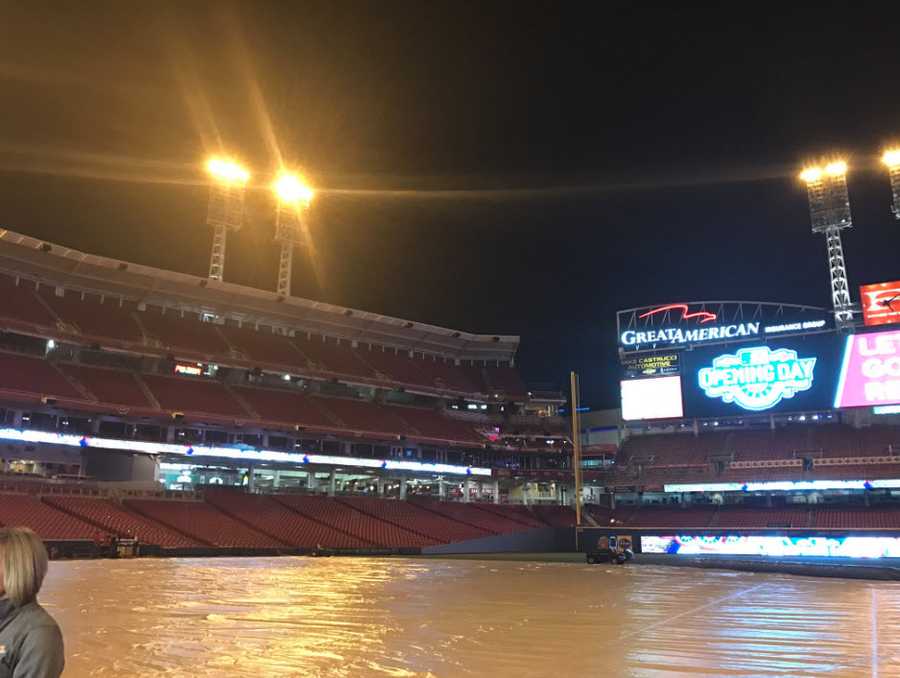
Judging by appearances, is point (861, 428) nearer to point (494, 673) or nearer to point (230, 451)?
point (230, 451)

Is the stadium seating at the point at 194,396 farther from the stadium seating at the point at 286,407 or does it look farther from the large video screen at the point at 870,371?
the large video screen at the point at 870,371

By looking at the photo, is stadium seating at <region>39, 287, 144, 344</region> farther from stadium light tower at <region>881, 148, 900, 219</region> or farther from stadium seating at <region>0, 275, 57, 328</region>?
stadium light tower at <region>881, 148, 900, 219</region>

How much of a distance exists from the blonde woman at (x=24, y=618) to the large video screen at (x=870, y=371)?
54.1m

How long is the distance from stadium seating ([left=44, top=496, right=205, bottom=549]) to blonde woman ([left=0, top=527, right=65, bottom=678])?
37216 millimetres

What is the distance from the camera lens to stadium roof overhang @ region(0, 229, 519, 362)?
49.2m

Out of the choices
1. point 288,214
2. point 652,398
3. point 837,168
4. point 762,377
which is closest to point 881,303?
point 762,377

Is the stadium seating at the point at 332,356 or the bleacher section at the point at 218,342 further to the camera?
the stadium seating at the point at 332,356

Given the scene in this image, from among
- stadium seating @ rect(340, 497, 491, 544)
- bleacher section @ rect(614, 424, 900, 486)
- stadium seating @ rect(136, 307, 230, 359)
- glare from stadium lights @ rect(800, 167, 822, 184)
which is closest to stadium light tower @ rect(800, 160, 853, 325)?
glare from stadium lights @ rect(800, 167, 822, 184)

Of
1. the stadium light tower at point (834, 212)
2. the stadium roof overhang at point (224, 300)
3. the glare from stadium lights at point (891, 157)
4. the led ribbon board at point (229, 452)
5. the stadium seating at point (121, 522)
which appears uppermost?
the glare from stadium lights at point (891, 157)

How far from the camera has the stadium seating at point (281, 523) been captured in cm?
4356

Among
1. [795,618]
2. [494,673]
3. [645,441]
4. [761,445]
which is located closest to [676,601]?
[795,618]

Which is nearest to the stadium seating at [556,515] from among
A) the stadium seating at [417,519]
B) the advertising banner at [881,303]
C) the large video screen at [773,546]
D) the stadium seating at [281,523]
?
the stadium seating at [417,519]

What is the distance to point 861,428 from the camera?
54.1 meters

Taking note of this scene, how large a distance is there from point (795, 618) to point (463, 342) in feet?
195
